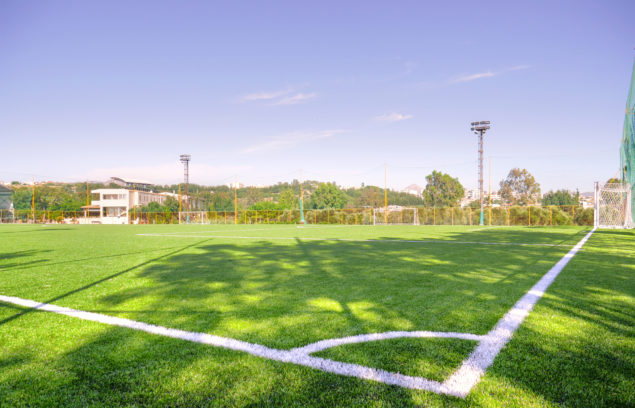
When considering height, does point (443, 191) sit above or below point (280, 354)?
above

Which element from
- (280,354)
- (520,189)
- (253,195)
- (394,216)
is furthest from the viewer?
(253,195)

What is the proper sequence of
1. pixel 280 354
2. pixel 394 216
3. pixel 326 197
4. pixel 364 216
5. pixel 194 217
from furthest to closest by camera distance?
1. pixel 326 197
2. pixel 194 217
3. pixel 364 216
4. pixel 394 216
5. pixel 280 354

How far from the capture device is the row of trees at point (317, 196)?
60.2 meters

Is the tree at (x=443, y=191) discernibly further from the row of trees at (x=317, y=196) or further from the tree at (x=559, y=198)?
the tree at (x=559, y=198)

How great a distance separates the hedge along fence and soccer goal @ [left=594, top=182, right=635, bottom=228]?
677 centimetres

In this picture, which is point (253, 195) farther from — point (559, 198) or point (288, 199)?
point (559, 198)

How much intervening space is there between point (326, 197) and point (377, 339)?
260ft

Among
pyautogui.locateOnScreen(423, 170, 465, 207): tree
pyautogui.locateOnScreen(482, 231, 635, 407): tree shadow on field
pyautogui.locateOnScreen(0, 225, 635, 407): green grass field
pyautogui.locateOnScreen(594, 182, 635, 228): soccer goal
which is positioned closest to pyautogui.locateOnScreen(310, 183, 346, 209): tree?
pyautogui.locateOnScreen(423, 170, 465, 207): tree

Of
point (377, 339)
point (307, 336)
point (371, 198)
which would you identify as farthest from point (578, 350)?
point (371, 198)

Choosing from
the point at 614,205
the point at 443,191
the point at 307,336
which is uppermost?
the point at 443,191

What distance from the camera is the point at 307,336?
258 cm

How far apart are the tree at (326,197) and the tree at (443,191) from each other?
21.3m

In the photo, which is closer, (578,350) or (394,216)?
(578,350)

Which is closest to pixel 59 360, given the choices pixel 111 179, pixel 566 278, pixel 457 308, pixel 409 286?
pixel 457 308
